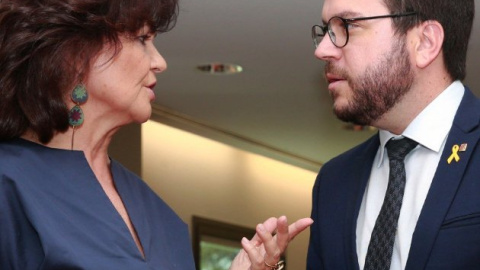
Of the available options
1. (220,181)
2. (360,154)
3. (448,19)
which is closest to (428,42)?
(448,19)

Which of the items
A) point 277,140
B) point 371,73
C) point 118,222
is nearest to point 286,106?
point 277,140

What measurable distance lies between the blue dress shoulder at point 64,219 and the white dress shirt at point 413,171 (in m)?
0.55

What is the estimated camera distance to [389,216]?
9.37 feet

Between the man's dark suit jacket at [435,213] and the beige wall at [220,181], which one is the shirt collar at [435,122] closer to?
the man's dark suit jacket at [435,213]

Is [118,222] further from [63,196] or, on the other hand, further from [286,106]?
[286,106]

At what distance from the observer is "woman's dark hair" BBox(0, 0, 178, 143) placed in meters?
2.53

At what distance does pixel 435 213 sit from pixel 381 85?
0.47m

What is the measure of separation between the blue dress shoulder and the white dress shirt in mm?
548

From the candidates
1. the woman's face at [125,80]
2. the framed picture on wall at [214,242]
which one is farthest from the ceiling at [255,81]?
the woman's face at [125,80]

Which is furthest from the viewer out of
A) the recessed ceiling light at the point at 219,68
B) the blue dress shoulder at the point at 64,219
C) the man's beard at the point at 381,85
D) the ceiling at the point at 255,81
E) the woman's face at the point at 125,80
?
the recessed ceiling light at the point at 219,68

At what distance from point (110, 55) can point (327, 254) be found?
0.87 meters

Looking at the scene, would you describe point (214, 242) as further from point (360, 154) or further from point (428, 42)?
point (428, 42)

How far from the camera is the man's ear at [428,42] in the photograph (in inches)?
120

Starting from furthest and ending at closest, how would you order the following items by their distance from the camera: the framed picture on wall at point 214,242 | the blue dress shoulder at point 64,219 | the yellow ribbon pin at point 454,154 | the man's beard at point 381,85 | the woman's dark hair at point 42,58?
the framed picture on wall at point 214,242, the man's beard at point 381,85, the yellow ribbon pin at point 454,154, the woman's dark hair at point 42,58, the blue dress shoulder at point 64,219
